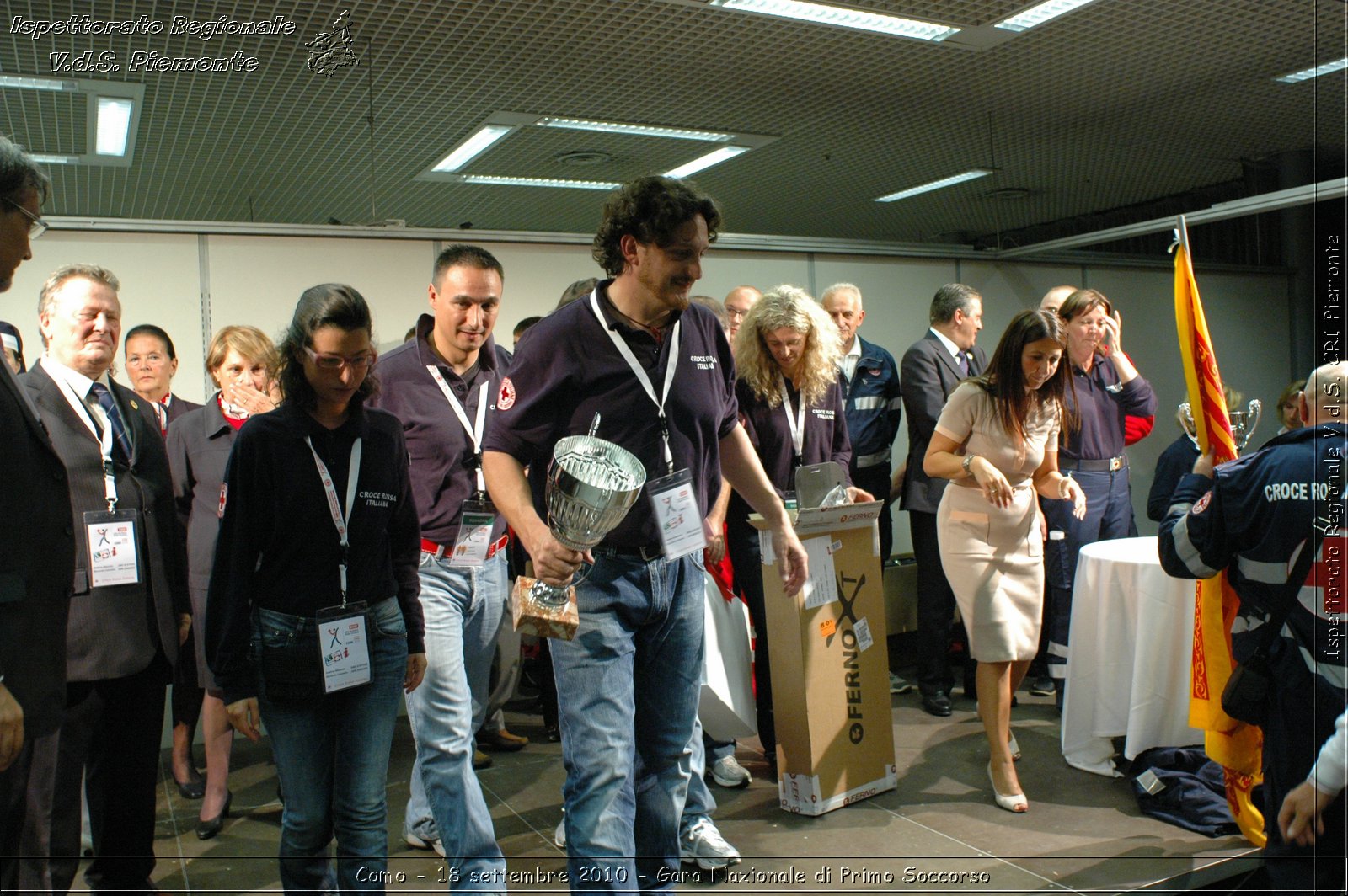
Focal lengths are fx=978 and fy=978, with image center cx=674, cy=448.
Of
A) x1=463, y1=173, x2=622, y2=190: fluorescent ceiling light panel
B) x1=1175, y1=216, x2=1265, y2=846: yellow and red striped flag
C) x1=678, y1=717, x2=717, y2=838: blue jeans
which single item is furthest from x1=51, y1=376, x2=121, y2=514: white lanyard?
x1=463, y1=173, x2=622, y2=190: fluorescent ceiling light panel

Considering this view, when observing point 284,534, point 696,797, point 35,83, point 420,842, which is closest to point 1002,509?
point 696,797

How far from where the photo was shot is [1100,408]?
413 cm

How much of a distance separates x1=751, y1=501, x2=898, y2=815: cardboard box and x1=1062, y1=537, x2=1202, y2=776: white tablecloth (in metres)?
0.72

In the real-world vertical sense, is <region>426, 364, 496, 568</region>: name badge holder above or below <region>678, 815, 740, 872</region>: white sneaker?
above

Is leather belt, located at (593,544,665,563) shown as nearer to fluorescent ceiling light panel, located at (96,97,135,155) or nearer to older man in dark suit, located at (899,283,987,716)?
older man in dark suit, located at (899,283,987,716)

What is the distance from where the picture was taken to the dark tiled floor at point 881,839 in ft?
8.36

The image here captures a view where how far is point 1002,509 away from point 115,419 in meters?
2.40

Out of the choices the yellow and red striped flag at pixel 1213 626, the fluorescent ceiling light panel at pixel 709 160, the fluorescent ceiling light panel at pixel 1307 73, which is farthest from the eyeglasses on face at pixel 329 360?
the fluorescent ceiling light panel at pixel 1307 73

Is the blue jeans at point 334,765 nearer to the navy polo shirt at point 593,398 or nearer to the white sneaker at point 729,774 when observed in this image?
the navy polo shirt at point 593,398

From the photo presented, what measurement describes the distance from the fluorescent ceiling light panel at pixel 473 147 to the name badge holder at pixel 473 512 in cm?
381

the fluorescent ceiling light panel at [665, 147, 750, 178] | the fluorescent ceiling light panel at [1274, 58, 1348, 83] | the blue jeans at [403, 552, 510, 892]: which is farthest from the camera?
the fluorescent ceiling light panel at [665, 147, 750, 178]

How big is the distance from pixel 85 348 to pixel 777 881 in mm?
2054

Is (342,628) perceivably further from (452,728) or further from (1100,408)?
(1100,408)

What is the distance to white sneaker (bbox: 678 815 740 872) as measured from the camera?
257cm
